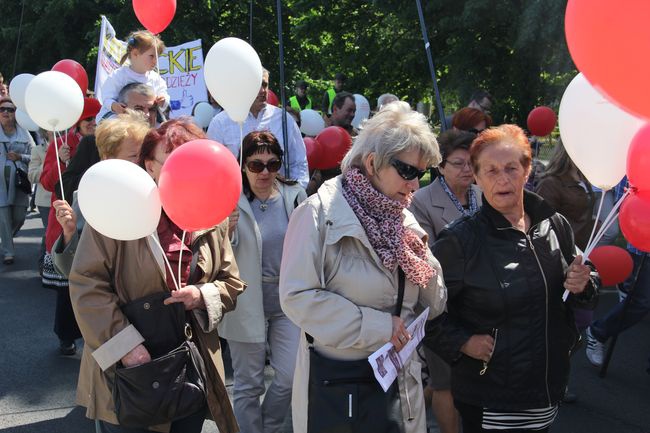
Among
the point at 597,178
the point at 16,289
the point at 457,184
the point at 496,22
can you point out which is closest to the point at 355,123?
the point at 496,22

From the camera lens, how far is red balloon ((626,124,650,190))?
283 cm

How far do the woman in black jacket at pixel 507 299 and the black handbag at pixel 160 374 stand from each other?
3.60ft

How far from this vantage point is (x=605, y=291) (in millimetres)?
8703

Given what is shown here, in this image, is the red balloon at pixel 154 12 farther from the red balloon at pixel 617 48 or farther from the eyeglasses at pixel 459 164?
the red balloon at pixel 617 48

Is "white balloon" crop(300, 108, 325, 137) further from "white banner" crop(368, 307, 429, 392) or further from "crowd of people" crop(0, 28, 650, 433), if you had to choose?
"white banner" crop(368, 307, 429, 392)

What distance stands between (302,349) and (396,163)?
2.80 feet

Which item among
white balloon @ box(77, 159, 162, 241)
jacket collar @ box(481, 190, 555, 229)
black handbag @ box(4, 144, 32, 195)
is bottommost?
black handbag @ box(4, 144, 32, 195)

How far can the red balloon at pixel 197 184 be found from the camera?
3037mm

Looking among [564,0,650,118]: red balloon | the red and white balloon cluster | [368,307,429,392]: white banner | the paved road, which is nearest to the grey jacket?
the paved road

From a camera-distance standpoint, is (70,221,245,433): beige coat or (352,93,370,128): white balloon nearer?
(70,221,245,433): beige coat

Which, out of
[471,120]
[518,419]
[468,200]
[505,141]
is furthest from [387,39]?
[518,419]

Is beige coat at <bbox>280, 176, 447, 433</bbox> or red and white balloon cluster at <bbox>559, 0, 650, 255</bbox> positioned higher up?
red and white balloon cluster at <bbox>559, 0, 650, 255</bbox>

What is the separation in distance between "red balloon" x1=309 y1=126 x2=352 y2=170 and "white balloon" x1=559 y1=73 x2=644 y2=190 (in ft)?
10.4

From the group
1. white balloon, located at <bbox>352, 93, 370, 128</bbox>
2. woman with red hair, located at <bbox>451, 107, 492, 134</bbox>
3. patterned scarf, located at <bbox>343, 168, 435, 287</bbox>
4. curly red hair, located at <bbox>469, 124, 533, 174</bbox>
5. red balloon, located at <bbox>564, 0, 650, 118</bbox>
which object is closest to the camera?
red balloon, located at <bbox>564, 0, 650, 118</bbox>
